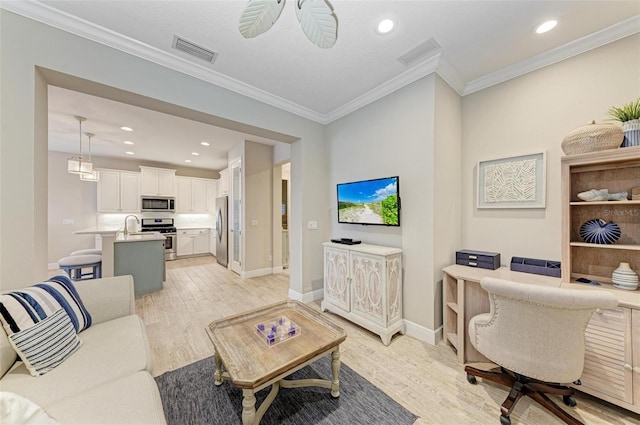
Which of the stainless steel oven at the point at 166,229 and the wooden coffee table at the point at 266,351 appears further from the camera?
the stainless steel oven at the point at 166,229

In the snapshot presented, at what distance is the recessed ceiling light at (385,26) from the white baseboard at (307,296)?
3247 mm

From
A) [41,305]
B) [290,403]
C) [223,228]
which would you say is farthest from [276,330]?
[223,228]

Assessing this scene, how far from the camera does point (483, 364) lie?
74.6 inches

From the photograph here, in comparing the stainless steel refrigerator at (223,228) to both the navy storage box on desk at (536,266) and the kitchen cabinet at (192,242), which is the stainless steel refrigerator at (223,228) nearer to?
the kitchen cabinet at (192,242)

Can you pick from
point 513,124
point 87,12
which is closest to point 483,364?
point 513,124

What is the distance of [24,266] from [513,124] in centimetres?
441

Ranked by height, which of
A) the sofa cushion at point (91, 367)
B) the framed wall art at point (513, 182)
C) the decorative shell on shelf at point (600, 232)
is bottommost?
the sofa cushion at point (91, 367)

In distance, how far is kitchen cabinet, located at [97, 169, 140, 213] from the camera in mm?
5668

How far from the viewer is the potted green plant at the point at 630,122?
1641 mm

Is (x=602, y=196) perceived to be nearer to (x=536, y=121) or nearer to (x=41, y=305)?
(x=536, y=121)

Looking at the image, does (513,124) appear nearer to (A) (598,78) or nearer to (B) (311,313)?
(A) (598,78)

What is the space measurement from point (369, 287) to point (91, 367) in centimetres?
219

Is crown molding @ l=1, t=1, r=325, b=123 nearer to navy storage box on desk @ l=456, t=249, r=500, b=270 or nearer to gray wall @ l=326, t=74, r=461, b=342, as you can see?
gray wall @ l=326, t=74, r=461, b=342

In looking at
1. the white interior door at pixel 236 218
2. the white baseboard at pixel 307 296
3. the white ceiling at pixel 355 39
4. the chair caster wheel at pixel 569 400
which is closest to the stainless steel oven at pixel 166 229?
the white interior door at pixel 236 218
